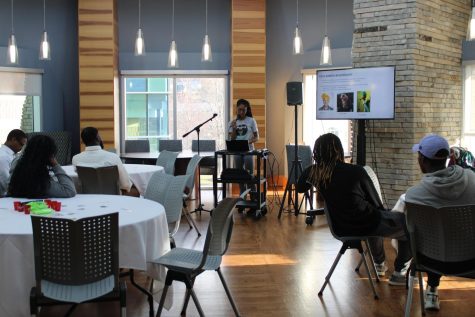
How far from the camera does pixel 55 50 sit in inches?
437

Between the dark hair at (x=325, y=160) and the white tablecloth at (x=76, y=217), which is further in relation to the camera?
the dark hair at (x=325, y=160)

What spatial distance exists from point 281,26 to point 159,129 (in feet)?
10.3

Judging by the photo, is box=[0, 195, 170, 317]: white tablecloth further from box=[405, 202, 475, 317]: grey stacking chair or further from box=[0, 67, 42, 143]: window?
box=[0, 67, 42, 143]: window

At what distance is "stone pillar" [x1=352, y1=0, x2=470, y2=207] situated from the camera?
745 centimetres

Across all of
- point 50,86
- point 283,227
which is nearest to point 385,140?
point 283,227

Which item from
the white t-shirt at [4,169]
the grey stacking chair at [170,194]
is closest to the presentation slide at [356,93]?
the grey stacking chair at [170,194]

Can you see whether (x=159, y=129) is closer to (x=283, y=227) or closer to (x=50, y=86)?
(x=50, y=86)

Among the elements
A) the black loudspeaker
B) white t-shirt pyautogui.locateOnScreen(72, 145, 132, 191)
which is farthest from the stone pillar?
white t-shirt pyautogui.locateOnScreen(72, 145, 132, 191)

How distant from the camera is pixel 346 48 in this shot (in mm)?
10836

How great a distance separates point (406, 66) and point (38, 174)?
16.3ft

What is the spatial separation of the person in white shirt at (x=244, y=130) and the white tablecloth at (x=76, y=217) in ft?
13.5

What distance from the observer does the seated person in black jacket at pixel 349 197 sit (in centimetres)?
446

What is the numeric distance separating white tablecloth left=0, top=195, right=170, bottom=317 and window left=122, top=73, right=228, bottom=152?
6.98 m

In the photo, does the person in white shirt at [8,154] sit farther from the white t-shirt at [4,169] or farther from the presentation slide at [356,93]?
the presentation slide at [356,93]
